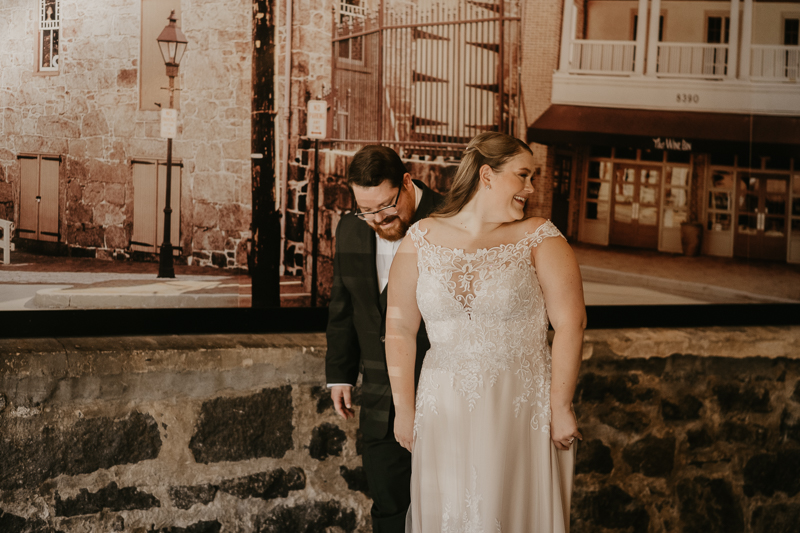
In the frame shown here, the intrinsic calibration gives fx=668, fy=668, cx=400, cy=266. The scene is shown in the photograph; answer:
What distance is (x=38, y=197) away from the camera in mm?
3115

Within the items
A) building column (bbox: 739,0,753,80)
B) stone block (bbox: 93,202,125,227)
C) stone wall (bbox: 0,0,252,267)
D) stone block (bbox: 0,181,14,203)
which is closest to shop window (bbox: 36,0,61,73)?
stone wall (bbox: 0,0,252,267)

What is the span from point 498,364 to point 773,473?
2.48 m

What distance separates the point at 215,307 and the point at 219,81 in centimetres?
109

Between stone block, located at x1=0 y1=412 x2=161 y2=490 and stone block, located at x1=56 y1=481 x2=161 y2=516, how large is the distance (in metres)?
0.11

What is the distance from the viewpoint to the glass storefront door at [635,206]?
12.2 feet

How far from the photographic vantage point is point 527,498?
213 centimetres

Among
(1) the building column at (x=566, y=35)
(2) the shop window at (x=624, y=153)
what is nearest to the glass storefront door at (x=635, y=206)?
A: (2) the shop window at (x=624, y=153)

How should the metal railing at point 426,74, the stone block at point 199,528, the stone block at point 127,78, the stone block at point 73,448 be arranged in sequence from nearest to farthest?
the stone block at point 73,448, the stone block at point 199,528, the stone block at point 127,78, the metal railing at point 426,74

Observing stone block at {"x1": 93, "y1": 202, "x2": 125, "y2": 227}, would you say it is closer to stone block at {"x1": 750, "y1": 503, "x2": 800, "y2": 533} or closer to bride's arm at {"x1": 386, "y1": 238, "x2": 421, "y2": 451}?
bride's arm at {"x1": 386, "y1": 238, "x2": 421, "y2": 451}

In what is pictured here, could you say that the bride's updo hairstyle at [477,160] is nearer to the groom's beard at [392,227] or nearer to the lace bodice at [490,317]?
the lace bodice at [490,317]

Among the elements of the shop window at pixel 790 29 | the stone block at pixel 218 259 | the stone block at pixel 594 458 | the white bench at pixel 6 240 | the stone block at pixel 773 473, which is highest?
the shop window at pixel 790 29

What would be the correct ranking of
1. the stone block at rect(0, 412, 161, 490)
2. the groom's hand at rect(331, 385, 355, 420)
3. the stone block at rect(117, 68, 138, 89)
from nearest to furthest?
the groom's hand at rect(331, 385, 355, 420)
the stone block at rect(0, 412, 161, 490)
the stone block at rect(117, 68, 138, 89)

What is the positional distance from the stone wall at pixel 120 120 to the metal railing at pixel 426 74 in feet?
1.69

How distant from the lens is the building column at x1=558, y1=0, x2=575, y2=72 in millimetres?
3602
